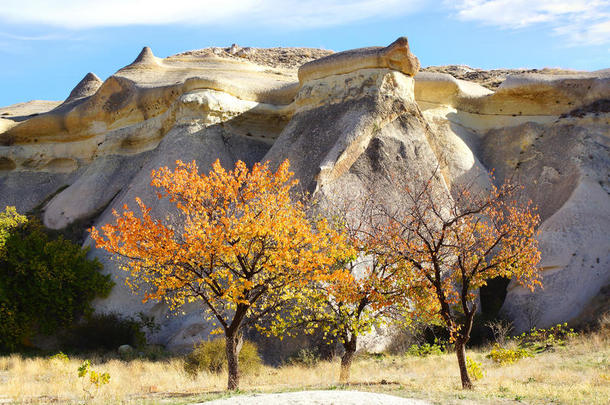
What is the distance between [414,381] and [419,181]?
6.83 metres

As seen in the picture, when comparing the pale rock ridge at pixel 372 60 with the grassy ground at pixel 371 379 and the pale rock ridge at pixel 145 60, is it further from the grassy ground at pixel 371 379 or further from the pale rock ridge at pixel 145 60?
the pale rock ridge at pixel 145 60

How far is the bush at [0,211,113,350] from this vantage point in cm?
1727

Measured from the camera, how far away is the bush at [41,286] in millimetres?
17266

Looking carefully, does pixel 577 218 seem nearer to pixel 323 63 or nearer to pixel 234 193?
pixel 323 63

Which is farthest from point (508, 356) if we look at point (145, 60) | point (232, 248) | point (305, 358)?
point (145, 60)

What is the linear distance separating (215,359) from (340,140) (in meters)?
7.89

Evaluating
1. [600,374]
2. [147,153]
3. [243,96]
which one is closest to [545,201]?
[600,374]

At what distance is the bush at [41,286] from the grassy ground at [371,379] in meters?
1.40

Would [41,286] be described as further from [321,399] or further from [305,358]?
[321,399]

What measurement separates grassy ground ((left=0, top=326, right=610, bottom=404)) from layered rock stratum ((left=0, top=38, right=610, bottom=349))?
2.65 metres

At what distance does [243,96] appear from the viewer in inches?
926

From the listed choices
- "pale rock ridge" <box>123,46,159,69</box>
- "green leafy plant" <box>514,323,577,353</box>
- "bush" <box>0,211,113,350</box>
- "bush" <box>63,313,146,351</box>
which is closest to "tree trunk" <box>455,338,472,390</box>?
"green leafy plant" <box>514,323,577,353</box>

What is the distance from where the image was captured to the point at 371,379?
39.2 feet

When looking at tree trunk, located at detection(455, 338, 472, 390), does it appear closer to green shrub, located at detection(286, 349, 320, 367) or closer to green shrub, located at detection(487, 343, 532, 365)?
green shrub, located at detection(487, 343, 532, 365)
